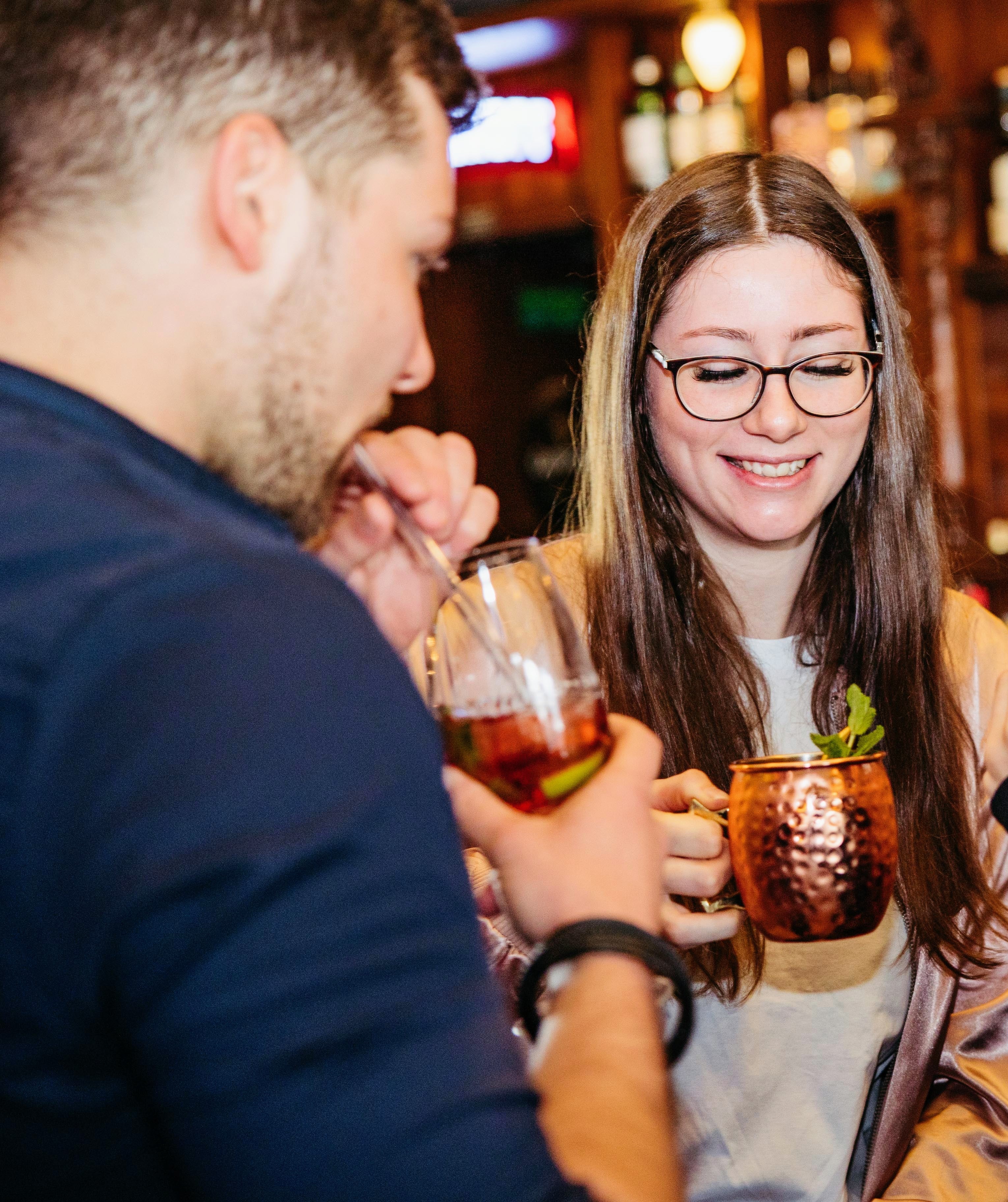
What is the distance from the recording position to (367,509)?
3.46 ft

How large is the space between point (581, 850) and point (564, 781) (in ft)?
0.34

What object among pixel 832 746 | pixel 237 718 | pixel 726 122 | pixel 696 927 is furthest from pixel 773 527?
pixel 726 122

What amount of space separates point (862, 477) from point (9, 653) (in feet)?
4.95

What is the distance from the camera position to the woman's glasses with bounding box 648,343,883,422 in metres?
1.66

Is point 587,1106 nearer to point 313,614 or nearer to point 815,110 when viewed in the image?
point 313,614

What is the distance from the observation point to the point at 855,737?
3.93 ft

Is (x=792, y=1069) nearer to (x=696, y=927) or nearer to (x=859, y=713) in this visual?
(x=696, y=927)

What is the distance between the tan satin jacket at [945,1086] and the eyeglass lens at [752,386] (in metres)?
0.59

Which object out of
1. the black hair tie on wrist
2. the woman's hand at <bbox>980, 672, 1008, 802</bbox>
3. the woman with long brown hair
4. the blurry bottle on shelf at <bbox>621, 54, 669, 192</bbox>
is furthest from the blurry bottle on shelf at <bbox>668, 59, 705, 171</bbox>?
the black hair tie on wrist

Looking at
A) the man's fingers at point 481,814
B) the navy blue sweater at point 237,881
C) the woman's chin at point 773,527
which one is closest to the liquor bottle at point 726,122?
A: the woman's chin at point 773,527

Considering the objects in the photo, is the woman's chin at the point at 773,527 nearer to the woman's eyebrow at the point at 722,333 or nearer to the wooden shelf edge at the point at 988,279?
the woman's eyebrow at the point at 722,333

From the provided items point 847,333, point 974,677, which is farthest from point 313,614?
point 974,677

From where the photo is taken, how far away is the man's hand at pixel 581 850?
2.51ft

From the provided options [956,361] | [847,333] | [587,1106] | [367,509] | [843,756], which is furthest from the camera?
[956,361]
